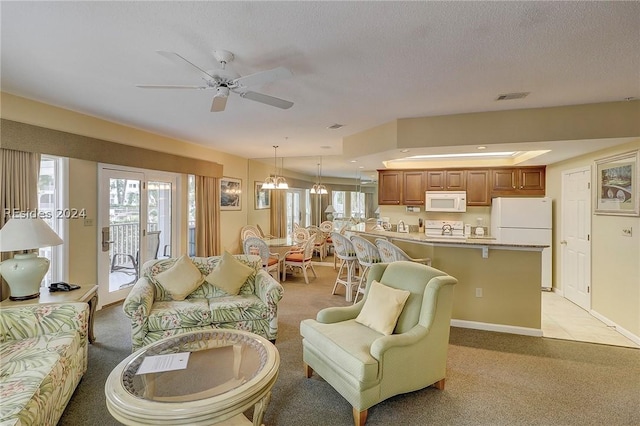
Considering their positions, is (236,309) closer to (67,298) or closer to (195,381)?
(195,381)

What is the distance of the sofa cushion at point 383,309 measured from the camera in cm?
250

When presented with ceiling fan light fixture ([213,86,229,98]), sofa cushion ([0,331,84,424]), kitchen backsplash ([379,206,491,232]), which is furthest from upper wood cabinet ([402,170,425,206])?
sofa cushion ([0,331,84,424])

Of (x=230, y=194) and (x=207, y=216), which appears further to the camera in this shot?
(x=230, y=194)

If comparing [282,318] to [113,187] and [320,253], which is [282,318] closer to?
[113,187]

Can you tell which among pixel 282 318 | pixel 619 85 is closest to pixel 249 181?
pixel 282 318

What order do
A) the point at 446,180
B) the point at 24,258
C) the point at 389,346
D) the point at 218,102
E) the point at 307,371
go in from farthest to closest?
the point at 446,180 → the point at 24,258 → the point at 307,371 → the point at 218,102 → the point at 389,346

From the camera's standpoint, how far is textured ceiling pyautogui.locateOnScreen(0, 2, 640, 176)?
1.87 meters

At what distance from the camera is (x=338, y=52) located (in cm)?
235

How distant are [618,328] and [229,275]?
4.61 meters

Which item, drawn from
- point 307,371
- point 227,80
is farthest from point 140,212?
point 307,371

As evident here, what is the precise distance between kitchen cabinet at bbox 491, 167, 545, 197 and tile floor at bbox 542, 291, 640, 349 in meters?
1.95

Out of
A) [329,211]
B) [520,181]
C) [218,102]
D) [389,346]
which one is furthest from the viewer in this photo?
[329,211]

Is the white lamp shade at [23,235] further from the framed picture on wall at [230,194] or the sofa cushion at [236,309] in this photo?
the framed picture on wall at [230,194]

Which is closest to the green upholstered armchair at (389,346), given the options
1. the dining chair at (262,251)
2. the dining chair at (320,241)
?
the dining chair at (262,251)
